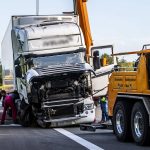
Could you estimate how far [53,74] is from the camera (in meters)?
20.7

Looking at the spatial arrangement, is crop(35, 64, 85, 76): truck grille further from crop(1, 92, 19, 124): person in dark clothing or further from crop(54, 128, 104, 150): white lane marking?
crop(1, 92, 19, 124): person in dark clothing

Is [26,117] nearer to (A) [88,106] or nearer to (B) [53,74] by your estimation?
(A) [88,106]

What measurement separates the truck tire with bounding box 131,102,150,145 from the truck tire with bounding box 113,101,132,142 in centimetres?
45

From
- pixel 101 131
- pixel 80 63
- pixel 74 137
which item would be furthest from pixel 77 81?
pixel 74 137

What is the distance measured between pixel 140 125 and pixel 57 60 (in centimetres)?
797

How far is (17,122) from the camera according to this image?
2517cm

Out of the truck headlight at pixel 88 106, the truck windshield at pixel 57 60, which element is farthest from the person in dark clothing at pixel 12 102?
the truck headlight at pixel 88 106

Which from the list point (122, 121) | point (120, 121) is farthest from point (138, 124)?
point (120, 121)

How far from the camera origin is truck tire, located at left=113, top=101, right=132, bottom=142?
48.7ft

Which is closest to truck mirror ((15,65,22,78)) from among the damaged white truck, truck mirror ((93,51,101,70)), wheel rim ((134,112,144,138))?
the damaged white truck

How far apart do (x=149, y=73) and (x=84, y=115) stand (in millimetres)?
7890

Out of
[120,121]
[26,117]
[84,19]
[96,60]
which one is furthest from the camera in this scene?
[84,19]

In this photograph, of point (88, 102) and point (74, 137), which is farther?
point (88, 102)

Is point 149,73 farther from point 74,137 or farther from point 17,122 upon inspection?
point 17,122
